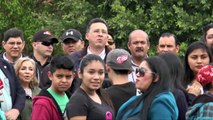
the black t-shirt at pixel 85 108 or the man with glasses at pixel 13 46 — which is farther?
the man with glasses at pixel 13 46

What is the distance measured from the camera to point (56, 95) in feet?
23.7

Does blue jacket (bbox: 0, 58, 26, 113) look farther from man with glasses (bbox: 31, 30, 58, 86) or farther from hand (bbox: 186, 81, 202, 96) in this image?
hand (bbox: 186, 81, 202, 96)

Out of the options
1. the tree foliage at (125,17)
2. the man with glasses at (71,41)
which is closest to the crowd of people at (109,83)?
the man with glasses at (71,41)

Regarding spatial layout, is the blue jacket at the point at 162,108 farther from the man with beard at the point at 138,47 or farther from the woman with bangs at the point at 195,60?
the man with beard at the point at 138,47

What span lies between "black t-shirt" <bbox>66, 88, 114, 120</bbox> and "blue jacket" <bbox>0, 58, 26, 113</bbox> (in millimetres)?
1666

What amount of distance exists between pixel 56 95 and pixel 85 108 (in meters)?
0.75

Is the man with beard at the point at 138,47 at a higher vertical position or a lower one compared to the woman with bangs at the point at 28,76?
higher

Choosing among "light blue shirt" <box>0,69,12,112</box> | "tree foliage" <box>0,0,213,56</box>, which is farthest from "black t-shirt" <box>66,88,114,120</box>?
"tree foliage" <box>0,0,213,56</box>

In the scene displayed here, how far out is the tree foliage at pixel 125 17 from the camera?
1914cm

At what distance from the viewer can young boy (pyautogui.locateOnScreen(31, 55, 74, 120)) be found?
6.93 meters

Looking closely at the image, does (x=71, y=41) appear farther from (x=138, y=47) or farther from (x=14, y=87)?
(x=14, y=87)

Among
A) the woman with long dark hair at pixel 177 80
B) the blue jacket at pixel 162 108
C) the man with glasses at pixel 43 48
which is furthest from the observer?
the man with glasses at pixel 43 48

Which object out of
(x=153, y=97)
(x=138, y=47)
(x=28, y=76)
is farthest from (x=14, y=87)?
(x=153, y=97)

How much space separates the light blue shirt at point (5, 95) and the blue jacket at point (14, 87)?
39 mm
